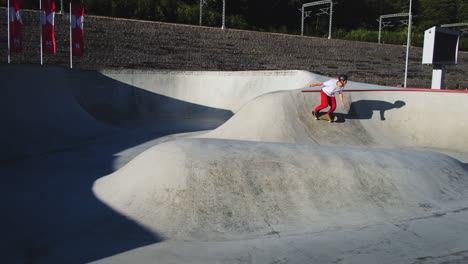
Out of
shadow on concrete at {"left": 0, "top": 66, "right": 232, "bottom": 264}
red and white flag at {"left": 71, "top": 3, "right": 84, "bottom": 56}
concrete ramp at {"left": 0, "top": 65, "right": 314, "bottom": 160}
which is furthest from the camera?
red and white flag at {"left": 71, "top": 3, "right": 84, "bottom": 56}

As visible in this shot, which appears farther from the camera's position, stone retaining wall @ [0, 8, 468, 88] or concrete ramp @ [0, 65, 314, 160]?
stone retaining wall @ [0, 8, 468, 88]

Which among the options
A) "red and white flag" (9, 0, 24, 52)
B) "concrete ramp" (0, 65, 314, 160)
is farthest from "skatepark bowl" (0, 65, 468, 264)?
"red and white flag" (9, 0, 24, 52)

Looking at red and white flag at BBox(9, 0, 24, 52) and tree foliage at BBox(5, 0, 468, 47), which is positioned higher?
tree foliage at BBox(5, 0, 468, 47)

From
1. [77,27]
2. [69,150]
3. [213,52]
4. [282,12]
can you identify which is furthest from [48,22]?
[282,12]

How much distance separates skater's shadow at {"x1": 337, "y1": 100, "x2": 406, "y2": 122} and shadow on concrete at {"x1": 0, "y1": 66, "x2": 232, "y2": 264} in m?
5.30

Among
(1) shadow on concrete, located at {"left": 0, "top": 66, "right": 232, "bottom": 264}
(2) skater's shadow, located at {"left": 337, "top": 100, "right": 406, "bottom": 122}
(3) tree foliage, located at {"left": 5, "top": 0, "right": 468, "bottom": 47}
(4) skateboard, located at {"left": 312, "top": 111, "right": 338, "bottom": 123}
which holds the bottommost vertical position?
(1) shadow on concrete, located at {"left": 0, "top": 66, "right": 232, "bottom": 264}

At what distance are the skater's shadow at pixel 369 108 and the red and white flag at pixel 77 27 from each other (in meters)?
11.3

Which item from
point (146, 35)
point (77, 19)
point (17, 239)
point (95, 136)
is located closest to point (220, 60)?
point (146, 35)

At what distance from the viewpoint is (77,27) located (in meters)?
16.2

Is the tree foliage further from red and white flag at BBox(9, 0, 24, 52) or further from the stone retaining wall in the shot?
red and white flag at BBox(9, 0, 24, 52)

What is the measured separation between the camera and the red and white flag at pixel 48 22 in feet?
48.0

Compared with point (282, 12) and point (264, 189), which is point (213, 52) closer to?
point (264, 189)

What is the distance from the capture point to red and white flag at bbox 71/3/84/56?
16.0m

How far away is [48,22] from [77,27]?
141cm
